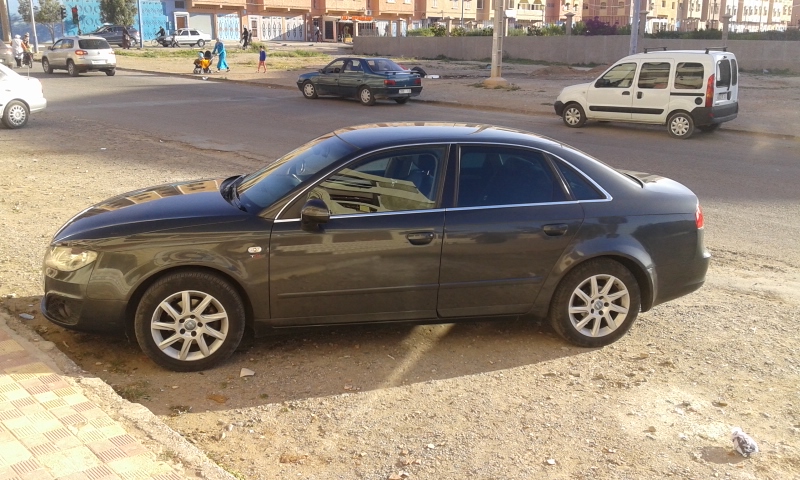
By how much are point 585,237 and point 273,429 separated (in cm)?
244

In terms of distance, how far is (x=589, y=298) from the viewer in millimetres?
5270

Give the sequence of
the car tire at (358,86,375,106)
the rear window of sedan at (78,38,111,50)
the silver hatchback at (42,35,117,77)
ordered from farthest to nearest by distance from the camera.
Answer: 1. the rear window of sedan at (78,38,111,50)
2. the silver hatchback at (42,35,117,77)
3. the car tire at (358,86,375,106)

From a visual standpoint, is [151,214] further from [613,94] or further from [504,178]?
[613,94]

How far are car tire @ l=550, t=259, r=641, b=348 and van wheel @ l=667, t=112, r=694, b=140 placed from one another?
12.3 metres

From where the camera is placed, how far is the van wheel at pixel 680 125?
16.4 metres

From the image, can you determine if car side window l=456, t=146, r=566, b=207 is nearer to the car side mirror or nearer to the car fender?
the car fender

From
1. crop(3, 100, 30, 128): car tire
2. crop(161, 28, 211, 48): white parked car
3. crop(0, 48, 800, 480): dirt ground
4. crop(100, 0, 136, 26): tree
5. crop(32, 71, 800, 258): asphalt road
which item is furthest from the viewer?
crop(100, 0, 136, 26): tree

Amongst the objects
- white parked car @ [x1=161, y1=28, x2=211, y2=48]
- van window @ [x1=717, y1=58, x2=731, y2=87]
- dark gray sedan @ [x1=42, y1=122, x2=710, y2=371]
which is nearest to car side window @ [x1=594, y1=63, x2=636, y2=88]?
van window @ [x1=717, y1=58, x2=731, y2=87]

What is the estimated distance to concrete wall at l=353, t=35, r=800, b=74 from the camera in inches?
1642

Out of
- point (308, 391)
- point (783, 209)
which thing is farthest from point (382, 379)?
point (783, 209)

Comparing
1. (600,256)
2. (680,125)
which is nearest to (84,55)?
(680,125)

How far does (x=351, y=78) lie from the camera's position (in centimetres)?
2327

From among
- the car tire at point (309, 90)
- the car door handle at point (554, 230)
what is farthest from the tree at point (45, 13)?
the car door handle at point (554, 230)

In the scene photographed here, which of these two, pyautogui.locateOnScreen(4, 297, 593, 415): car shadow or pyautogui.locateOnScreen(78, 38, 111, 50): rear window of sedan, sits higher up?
pyautogui.locateOnScreen(78, 38, 111, 50): rear window of sedan
